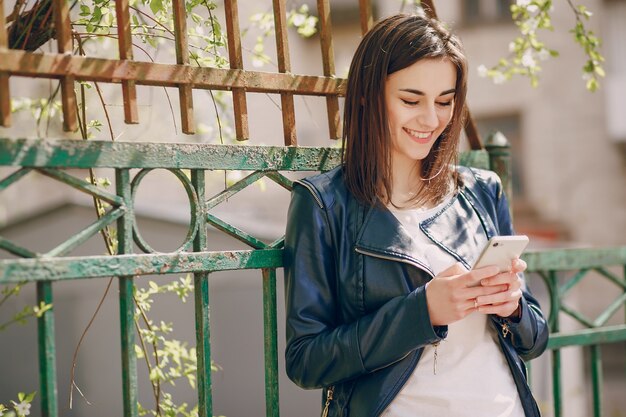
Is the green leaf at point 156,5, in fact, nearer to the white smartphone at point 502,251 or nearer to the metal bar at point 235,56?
the metal bar at point 235,56

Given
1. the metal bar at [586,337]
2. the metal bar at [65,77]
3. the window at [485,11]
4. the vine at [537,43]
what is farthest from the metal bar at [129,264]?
the window at [485,11]

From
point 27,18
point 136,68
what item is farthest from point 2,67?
point 27,18

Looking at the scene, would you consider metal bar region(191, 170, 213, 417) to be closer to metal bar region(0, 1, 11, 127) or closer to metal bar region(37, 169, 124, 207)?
metal bar region(37, 169, 124, 207)

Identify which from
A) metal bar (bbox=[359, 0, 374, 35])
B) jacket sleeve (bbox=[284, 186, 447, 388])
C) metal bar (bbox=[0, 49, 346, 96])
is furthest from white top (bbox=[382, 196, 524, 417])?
metal bar (bbox=[359, 0, 374, 35])

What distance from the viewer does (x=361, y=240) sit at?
7.36 ft

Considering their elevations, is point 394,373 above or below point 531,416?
above

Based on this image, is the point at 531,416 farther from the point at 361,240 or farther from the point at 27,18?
the point at 27,18

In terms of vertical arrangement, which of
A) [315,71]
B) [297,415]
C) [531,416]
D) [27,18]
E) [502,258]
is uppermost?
[315,71]

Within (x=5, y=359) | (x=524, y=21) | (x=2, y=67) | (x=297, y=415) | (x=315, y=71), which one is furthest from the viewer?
(x=315, y=71)

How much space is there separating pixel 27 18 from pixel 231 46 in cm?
55

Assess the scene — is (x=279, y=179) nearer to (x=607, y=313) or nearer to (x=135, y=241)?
(x=135, y=241)

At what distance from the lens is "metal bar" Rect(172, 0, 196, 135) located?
2.27 m

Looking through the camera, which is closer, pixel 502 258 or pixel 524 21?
pixel 502 258

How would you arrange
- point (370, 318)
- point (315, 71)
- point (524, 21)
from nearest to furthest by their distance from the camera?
point (370, 318) → point (524, 21) → point (315, 71)
